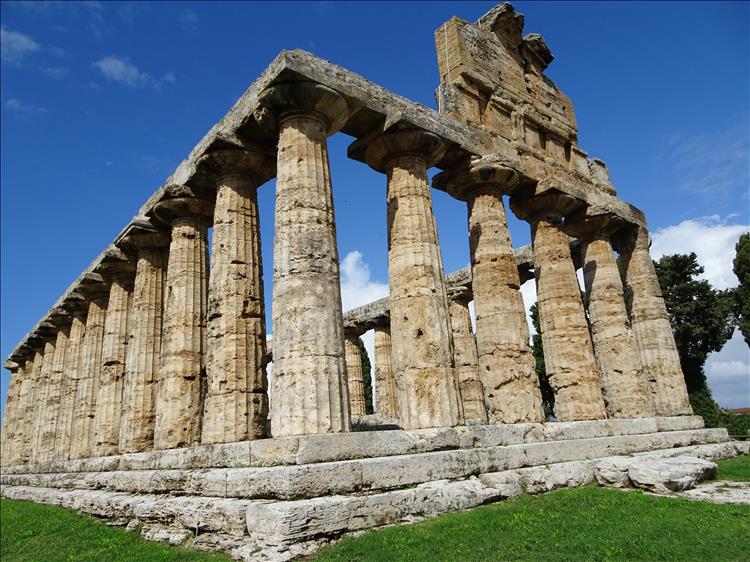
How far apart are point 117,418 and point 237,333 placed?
8.10m

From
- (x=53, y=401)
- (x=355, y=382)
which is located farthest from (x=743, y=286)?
(x=53, y=401)

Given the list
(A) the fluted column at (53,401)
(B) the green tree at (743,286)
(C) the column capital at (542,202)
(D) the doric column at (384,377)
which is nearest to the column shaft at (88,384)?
(A) the fluted column at (53,401)

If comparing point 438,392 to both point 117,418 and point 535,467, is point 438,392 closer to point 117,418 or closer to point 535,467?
point 535,467

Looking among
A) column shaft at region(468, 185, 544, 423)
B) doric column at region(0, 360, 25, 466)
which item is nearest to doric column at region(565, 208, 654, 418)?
column shaft at region(468, 185, 544, 423)

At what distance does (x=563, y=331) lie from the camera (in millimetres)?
15469

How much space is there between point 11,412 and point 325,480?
32.3 m

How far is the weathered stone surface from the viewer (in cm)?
1697

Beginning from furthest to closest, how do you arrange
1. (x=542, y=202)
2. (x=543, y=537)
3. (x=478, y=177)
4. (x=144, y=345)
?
(x=542, y=202) < (x=144, y=345) < (x=478, y=177) < (x=543, y=537)

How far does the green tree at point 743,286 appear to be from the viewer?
30000mm

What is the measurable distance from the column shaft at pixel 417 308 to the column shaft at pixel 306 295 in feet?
6.52

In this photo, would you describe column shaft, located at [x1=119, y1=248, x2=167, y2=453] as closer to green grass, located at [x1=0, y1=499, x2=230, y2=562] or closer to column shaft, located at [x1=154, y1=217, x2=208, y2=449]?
column shaft, located at [x1=154, y1=217, x2=208, y2=449]

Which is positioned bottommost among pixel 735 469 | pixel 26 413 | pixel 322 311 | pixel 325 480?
pixel 735 469

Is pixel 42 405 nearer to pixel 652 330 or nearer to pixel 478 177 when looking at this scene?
pixel 478 177

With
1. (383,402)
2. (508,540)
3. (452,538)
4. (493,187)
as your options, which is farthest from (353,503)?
(383,402)
